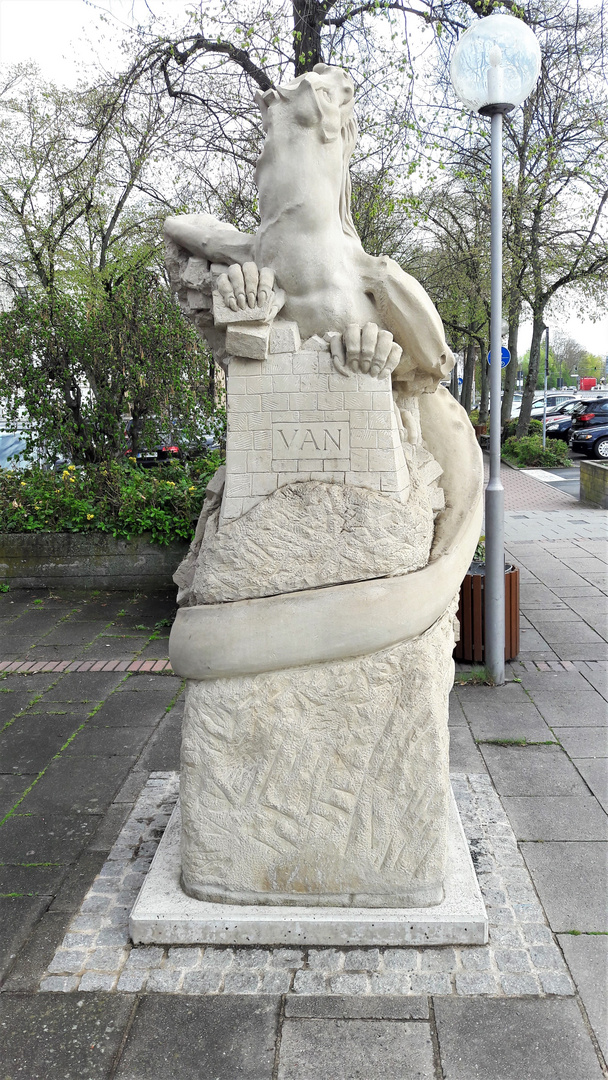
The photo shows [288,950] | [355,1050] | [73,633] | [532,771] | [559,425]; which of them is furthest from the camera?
[559,425]

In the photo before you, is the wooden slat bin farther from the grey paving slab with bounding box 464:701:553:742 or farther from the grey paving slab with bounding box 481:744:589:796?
the grey paving slab with bounding box 481:744:589:796

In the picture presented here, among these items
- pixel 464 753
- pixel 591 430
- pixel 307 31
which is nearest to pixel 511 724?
pixel 464 753

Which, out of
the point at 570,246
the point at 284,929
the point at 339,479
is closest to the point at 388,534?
the point at 339,479

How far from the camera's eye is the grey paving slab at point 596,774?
4.03 m

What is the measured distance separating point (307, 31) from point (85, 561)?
6623 mm

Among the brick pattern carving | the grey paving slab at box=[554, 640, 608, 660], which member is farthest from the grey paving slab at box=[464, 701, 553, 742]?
the brick pattern carving

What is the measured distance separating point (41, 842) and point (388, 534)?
7.13ft

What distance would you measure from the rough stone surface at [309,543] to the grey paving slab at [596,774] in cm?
191

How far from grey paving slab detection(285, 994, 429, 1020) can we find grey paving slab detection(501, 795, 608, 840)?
1163mm

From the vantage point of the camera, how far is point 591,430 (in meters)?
20.6

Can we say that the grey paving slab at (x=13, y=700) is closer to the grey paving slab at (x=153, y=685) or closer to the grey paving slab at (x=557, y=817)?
the grey paving slab at (x=153, y=685)

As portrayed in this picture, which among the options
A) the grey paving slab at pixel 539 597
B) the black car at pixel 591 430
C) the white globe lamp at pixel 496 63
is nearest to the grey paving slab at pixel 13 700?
the grey paving slab at pixel 539 597

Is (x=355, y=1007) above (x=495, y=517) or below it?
below

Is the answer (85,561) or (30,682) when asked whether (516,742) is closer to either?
(30,682)
